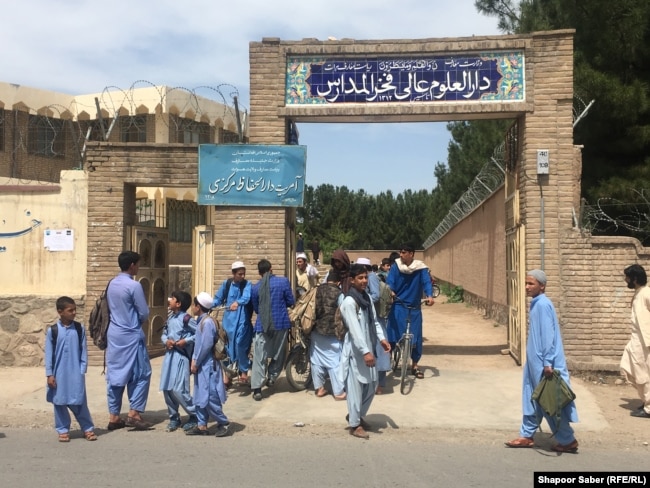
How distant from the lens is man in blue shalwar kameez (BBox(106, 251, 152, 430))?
5.97 metres

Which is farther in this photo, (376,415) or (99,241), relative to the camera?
(99,241)

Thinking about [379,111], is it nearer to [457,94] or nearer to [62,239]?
[457,94]

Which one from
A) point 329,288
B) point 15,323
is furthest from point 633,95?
point 15,323

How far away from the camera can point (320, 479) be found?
14.9 ft

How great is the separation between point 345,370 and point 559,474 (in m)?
1.90

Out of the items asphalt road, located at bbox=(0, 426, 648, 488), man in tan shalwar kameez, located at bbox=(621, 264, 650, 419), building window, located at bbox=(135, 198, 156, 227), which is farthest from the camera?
building window, located at bbox=(135, 198, 156, 227)

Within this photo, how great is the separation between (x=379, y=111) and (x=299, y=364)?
3.60m

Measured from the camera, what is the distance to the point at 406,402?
7066 mm

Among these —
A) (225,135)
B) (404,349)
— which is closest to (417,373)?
(404,349)

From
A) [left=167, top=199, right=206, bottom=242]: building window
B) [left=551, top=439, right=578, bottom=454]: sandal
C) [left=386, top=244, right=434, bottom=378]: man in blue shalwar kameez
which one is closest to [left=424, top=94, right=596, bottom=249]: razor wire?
[left=386, top=244, right=434, bottom=378]: man in blue shalwar kameez

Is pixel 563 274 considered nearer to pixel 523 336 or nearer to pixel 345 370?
pixel 523 336

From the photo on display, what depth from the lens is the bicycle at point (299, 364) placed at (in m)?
7.57

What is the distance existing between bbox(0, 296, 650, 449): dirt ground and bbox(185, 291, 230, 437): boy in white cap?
0.37 metres

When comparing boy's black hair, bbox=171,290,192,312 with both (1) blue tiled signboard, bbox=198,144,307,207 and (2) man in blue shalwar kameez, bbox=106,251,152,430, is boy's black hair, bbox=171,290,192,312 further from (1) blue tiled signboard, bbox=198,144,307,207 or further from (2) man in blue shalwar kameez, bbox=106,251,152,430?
(1) blue tiled signboard, bbox=198,144,307,207
